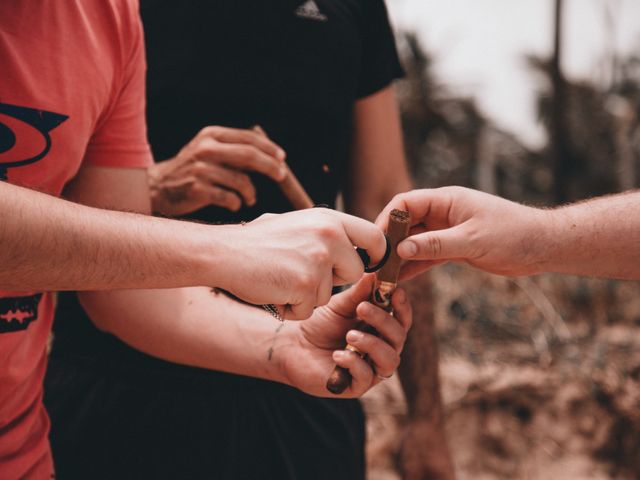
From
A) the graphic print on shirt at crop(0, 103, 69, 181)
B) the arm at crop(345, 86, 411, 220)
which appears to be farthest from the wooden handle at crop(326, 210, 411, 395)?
the arm at crop(345, 86, 411, 220)

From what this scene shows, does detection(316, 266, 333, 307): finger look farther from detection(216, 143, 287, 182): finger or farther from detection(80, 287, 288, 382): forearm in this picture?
detection(216, 143, 287, 182): finger

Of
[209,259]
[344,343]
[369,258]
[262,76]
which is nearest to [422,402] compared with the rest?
[344,343]

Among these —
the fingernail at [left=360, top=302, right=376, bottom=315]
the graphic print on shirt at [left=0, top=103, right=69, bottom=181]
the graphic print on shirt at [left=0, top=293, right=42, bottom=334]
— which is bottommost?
the fingernail at [left=360, top=302, right=376, bottom=315]

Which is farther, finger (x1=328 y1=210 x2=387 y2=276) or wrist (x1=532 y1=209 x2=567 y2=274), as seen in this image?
wrist (x1=532 y1=209 x2=567 y2=274)

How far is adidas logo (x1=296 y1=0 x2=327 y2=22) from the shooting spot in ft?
6.35

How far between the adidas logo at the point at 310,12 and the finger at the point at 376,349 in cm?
109

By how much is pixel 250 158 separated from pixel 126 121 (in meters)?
0.37

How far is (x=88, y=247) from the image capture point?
103 centimetres

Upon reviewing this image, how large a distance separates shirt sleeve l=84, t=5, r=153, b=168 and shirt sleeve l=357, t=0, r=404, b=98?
89 cm

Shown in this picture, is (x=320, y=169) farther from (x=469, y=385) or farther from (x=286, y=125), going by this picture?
(x=469, y=385)

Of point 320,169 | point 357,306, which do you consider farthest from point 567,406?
point 357,306

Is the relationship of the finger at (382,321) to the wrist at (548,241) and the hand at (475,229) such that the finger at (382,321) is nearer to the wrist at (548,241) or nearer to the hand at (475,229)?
the hand at (475,229)

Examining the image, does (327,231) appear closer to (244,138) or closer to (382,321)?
(382,321)

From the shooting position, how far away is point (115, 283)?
1079 millimetres
